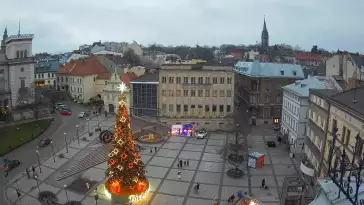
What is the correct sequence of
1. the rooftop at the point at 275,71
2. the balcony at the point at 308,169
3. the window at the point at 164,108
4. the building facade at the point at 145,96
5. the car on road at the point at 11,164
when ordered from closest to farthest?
the balcony at the point at 308,169
the car on road at the point at 11,164
the window at the point at 164,108
the building facade at the point at 145,96
the rooftop at the point at 275,71

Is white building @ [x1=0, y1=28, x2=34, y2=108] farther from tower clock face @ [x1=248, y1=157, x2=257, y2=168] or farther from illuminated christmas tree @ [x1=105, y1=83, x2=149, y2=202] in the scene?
tower clock face @ [x1=248, y1=157, x2=257, y2=168]

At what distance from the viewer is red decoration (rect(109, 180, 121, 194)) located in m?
32.0

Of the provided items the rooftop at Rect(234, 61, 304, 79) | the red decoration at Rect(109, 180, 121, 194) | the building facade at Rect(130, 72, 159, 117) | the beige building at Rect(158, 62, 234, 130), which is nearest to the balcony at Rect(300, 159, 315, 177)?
the red decoration at Rect(109, 180, 121, 194)

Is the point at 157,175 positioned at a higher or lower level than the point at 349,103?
lower

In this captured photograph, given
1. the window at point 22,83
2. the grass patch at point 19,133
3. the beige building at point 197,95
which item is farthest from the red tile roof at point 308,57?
the grass patch at point 19,133

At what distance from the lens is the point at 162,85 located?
66688 millimetres

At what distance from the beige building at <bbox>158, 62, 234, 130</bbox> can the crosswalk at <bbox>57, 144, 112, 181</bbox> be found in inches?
744

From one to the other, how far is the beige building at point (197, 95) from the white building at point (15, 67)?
2829 cm

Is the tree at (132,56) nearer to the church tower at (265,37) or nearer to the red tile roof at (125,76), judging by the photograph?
the red tile roof at (125,76)

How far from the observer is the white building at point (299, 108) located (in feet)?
174

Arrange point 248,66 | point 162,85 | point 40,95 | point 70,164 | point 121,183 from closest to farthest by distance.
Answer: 1. point 121,183
2. point 70,164
3. point 162,85
4. point 248,66
5. point 40,95

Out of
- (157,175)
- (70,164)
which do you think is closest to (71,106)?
(70,164)

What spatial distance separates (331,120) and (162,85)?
3592 cm

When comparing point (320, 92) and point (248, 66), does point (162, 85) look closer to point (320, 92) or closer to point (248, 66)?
point (248, 66)
